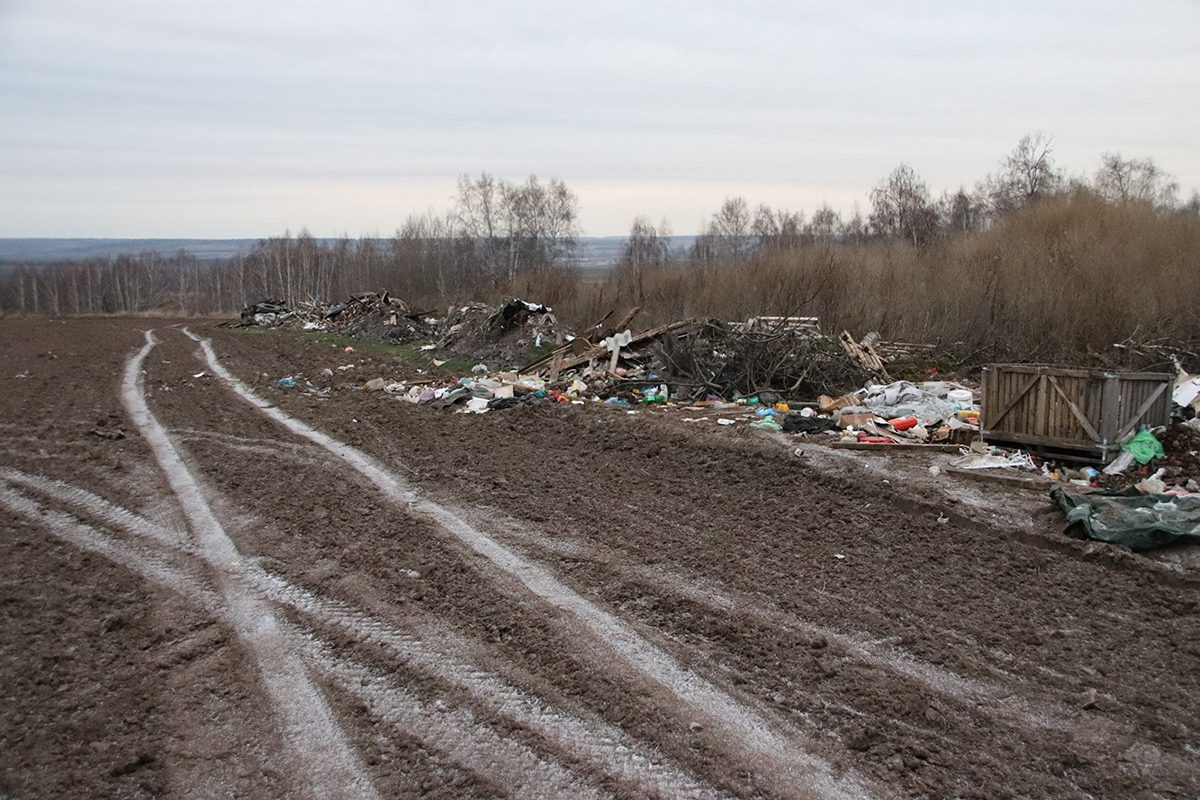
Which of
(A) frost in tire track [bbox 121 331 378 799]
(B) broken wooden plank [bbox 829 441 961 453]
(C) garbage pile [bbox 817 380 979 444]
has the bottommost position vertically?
(A) frost in tire track [bbox 121 331 378 799]

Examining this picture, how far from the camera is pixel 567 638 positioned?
16.1 ft

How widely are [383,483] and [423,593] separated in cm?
316

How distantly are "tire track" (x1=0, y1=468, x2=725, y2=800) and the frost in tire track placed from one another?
0.47 feet

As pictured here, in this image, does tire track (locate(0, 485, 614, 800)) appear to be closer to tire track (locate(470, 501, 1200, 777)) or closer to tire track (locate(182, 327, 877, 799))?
tire track (locate(182, 327, 877, 799))

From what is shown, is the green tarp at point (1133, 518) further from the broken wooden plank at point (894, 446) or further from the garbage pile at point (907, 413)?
the garbage pile at point (907, 413)

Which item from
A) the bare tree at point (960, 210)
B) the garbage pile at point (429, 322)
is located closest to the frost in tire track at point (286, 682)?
the garbage pile at point (429, 322)

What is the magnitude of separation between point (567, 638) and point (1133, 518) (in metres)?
4.96

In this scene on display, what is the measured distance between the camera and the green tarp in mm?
6441

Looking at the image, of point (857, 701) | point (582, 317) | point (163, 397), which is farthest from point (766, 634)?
point (582, 317)

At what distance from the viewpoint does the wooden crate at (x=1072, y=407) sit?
29.5 ft

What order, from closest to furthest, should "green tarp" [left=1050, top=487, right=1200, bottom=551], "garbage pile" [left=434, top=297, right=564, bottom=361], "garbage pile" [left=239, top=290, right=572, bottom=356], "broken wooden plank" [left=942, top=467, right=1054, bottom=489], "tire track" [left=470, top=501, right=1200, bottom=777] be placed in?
"tire track" [left=470, top=501, right=1200, bottom=777], "green tarp" [left=1050, top=487, right=1200, bottom=551], "broken wooden plank" [left=942, top=467, right=1054, bottom=489], "garbage pile" [left=434, top=297, right=564, bottom=361], "garbage pile" [left=239, top=290, right=572, bottom=356]

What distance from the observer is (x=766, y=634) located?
196 inches

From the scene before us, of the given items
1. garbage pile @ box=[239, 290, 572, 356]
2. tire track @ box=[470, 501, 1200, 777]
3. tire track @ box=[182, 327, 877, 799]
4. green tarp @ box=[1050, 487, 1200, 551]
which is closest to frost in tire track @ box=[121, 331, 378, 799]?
tire track @ box=[182, 327, 877, 799]

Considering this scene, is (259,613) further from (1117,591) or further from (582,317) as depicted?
(582,317)
